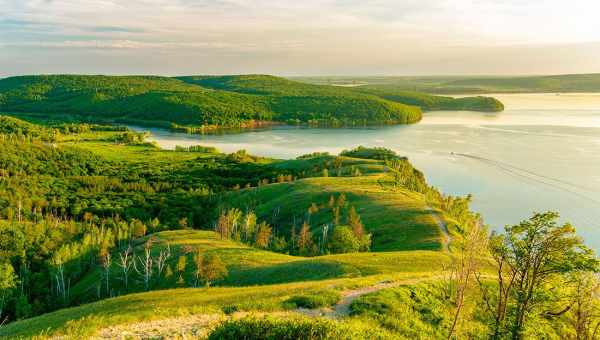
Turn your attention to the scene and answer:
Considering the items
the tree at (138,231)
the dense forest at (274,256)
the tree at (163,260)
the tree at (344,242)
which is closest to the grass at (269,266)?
the dense forest at (274,256)

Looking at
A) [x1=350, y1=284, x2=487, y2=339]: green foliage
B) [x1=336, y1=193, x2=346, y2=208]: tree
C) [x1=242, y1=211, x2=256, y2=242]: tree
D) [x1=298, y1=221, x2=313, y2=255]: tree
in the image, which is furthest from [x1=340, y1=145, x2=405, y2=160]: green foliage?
[x1=350, y1=284, x2=487, y2=339]: green foliage

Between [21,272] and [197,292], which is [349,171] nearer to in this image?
[21,272]

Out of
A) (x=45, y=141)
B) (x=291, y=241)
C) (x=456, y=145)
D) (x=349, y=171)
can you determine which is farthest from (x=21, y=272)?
(x=45, y=141)

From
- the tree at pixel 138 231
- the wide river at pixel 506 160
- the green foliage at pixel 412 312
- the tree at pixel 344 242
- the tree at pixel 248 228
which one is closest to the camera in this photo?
the green foliage at pixel 412 312

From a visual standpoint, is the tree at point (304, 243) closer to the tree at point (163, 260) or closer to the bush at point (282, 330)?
the tree at point (163, 260)

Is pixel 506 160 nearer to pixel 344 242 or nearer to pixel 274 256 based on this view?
pixel 344 242

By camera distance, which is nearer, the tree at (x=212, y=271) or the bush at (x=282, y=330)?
the bush at (x=282, y=330)
